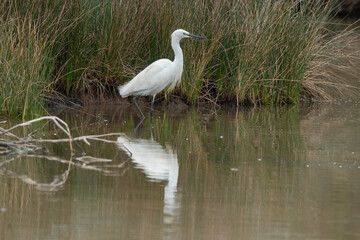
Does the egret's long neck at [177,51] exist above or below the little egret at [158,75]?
above

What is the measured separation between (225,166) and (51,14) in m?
4.32

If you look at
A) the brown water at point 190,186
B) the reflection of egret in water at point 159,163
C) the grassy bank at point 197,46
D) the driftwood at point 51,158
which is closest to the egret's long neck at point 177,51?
the grassy bank at point 197,46

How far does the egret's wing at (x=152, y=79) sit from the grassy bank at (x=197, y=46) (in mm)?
722

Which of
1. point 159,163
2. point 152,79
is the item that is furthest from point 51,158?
point 152,79

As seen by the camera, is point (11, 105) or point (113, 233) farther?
point (11, 105)

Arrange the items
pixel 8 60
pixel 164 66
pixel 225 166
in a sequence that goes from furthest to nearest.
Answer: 1. pixel 164 66
2. pixel 8 60
3. pixel 225 166

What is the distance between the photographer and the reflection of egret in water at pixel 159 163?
4.12m

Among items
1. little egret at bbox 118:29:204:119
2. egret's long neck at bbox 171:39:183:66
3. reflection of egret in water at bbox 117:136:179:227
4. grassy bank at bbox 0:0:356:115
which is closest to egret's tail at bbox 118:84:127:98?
little egret at bbox 118:29:204:119

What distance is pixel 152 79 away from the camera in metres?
8.72

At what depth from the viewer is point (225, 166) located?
5410mm

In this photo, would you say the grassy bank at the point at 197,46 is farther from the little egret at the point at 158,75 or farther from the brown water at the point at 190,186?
the brown water at the point at 190,186

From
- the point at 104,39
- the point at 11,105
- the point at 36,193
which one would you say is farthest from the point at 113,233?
the point at 104,39

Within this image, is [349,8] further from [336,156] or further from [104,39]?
[336,156]

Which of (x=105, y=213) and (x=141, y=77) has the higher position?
(x=141, y=77)
